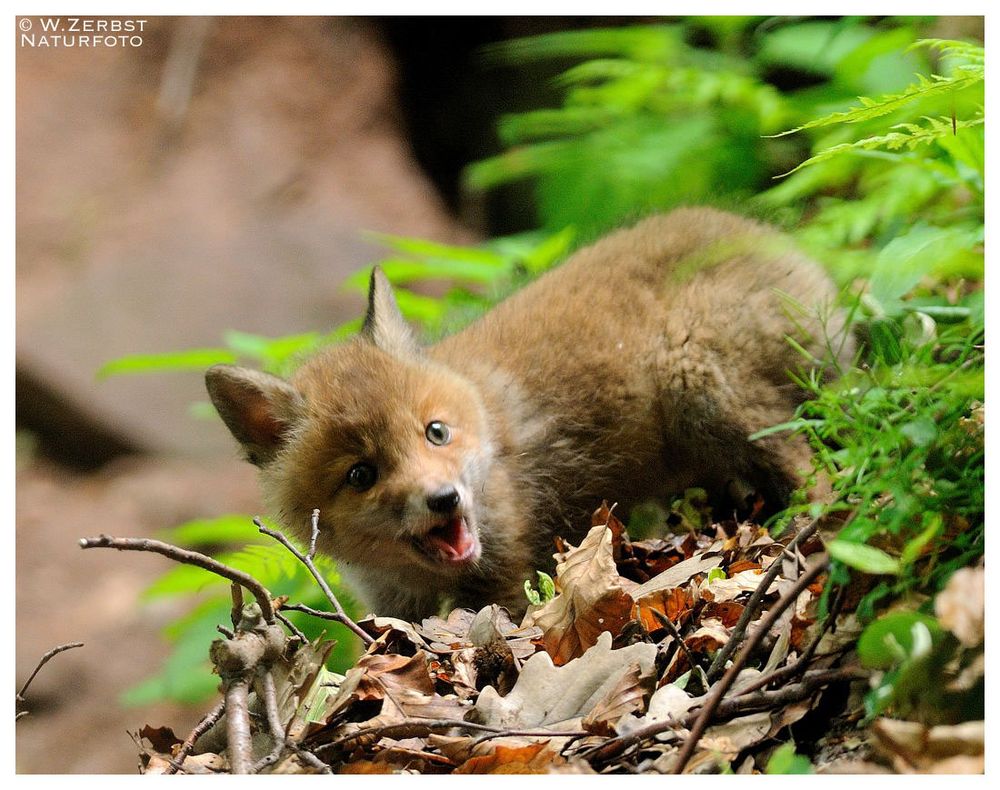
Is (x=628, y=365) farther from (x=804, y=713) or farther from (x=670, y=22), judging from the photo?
(x=670, y=22)

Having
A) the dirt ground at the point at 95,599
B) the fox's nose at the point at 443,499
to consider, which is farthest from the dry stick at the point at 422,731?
the dirt ground at the point at 95,599

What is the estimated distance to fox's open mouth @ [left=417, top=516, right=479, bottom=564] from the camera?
445 cm

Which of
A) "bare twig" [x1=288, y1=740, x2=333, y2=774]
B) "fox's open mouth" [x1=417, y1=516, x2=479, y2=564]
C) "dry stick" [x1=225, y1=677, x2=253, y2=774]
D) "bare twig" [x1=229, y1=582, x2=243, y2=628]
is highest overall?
"bare twig" [x1=229, y1=582, x2=243, y2=628]

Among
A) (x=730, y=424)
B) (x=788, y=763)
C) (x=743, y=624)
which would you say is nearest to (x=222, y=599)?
(x=730, y=424)

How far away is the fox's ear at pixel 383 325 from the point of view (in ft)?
16.7

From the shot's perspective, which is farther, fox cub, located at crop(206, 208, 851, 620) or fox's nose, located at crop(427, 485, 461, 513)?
fox cub, located at crop(206, 208, 851, 620)

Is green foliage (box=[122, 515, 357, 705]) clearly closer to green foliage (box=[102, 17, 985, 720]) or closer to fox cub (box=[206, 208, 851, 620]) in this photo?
green foliage (box=[102, 17, 985, 720])

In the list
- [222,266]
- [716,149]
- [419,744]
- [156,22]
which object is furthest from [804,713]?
[156,22]

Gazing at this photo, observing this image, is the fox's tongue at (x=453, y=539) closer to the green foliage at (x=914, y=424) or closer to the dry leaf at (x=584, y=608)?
the dry leaf at (x=584, y=608)

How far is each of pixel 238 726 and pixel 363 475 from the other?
68.4 inches

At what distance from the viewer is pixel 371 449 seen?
15.0ft

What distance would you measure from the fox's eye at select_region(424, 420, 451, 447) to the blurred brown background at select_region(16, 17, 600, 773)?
7.85 meters

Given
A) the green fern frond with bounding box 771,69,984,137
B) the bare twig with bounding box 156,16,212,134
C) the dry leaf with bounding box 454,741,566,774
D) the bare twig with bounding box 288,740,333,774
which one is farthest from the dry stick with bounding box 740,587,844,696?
the bare twig with bounding box 156,16,212,134

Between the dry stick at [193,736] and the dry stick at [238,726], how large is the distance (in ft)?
0.27
